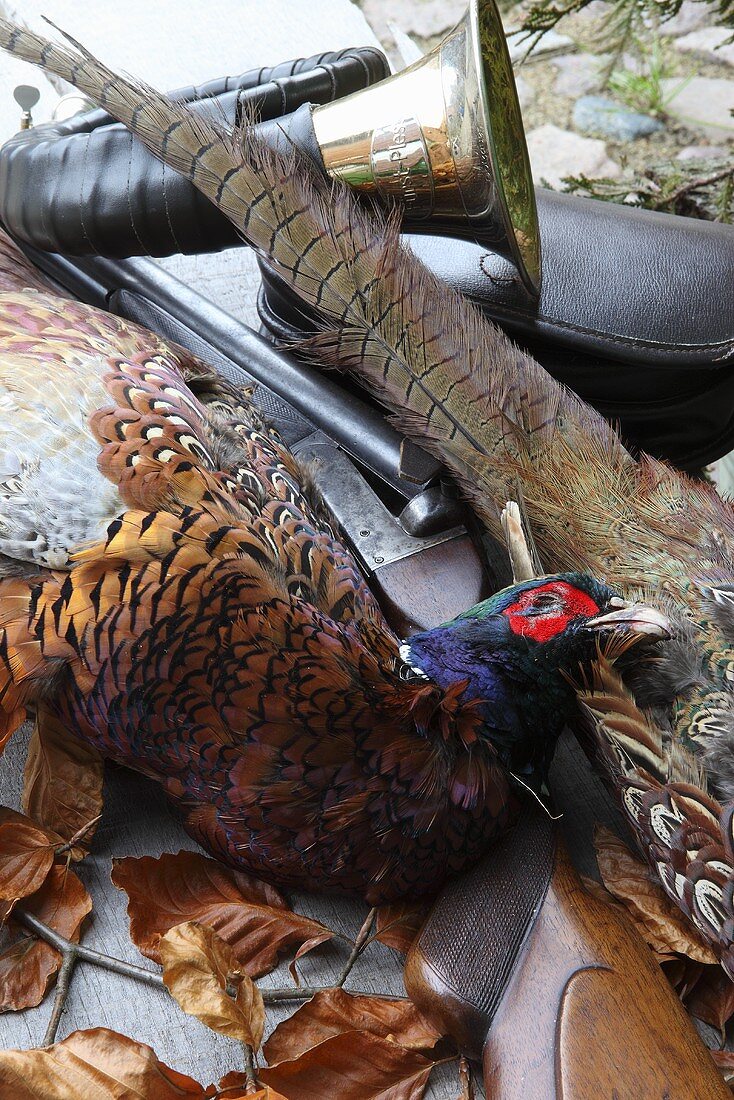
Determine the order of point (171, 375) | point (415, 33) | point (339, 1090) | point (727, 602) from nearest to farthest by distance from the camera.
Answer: point (339, 1090)
point (727, 602)
point (171, 375)
point (415, 33)

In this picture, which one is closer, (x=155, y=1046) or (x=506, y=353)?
(x=155, y=1046)

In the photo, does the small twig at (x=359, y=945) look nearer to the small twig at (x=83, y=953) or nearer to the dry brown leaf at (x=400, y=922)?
the dry brown leaf at (x=400, y=922)

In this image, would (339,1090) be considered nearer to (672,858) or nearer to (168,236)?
(672,858)

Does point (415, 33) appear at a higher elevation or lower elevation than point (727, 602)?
higher

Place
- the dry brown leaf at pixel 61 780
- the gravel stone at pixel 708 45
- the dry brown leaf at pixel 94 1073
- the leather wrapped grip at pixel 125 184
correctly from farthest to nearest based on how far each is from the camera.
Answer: the gravel stone at pixel 708 45 < the leather wrapped grip at pixel 125 184 < the dry brown leaf at pixel 61 780 < the dry brown leaf at pixel 94 1073

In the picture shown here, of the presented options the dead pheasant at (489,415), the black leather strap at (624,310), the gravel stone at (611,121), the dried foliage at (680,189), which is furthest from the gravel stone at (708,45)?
the dead pheasant at (489,415)

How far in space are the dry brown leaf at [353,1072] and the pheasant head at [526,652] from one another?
0.85ft

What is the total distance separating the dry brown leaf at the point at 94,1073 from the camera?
2.39 feet

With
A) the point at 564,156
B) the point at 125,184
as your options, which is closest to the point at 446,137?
the point at 125,184

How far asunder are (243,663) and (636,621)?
1.10ft

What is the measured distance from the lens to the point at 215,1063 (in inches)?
33.1

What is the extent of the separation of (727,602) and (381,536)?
373 millimetres

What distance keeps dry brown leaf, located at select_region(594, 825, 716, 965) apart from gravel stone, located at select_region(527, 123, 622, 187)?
5.80 ft

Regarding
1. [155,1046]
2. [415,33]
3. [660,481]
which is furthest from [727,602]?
[415,33]
